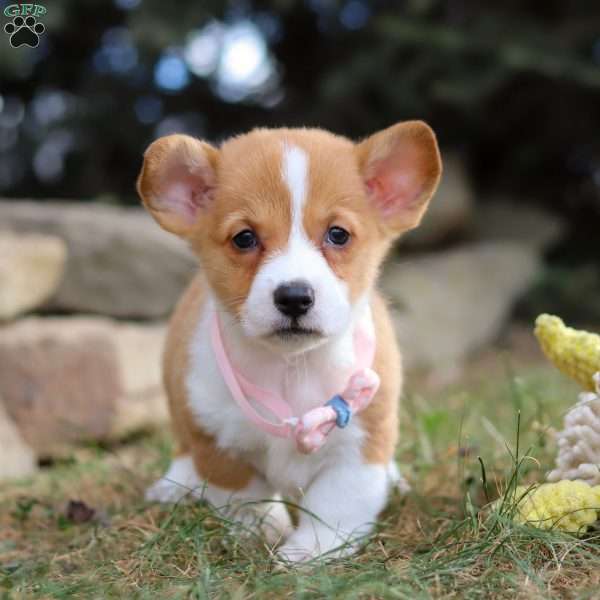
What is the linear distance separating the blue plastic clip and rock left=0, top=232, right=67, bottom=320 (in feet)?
8.99

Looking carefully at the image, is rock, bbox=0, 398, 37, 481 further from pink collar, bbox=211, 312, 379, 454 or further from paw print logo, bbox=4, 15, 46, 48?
paw print logo, bbox=4, 15, 46, 48

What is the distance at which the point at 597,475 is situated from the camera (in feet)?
8.81

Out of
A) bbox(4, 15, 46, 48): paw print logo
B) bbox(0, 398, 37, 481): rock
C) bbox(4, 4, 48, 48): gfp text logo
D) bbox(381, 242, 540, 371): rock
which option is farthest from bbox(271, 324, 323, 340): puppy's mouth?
bbox(381, 242, 540, 371): rock

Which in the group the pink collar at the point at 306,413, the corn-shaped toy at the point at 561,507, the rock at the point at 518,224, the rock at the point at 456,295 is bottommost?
the rock at the point at 456,295

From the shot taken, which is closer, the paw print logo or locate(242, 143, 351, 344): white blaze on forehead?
locate(242, 143, 351, 344): white blaze on forehead

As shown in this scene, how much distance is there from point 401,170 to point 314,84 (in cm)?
618

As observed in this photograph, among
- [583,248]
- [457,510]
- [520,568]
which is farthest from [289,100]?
[520,568]

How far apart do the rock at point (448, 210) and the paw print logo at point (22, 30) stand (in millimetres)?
3961

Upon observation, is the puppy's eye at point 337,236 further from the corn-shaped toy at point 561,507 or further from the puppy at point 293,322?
Answer: the corn-shaped toy at point 561,507

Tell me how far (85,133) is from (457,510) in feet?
19.4

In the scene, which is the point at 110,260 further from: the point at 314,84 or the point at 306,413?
the point at 314,84

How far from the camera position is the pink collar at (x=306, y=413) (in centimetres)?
270

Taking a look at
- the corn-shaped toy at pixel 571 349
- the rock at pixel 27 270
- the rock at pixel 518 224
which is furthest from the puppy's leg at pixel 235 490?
the rock at pixel 518 224

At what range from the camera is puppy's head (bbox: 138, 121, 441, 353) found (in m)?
2.53
